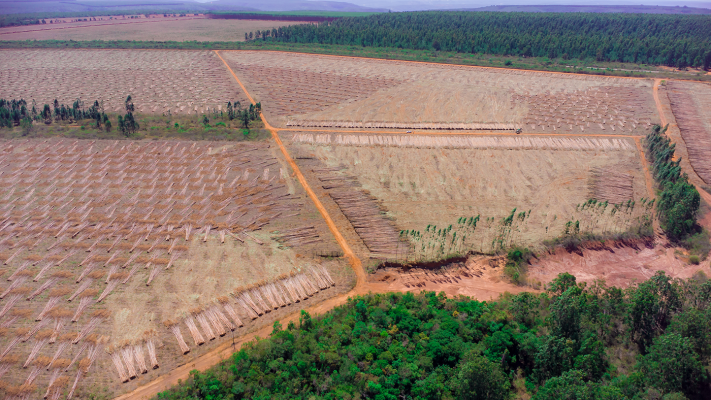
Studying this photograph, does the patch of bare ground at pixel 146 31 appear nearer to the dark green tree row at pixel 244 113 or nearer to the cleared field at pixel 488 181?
the dark green tree row at pixel 244 113

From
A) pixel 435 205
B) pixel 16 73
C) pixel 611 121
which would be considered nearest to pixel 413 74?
pixel 611 121

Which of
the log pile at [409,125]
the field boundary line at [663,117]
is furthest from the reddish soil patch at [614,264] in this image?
the log pile at [409,125]

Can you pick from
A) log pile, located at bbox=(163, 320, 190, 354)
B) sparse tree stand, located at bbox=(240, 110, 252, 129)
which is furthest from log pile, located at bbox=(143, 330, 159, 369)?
sparse tree stand, located at bbox=(240, 110, 252, 129)

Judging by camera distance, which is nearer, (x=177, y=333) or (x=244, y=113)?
(x=177, y=333)

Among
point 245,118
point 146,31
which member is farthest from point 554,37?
point 146,31

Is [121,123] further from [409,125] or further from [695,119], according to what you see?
[695,119]

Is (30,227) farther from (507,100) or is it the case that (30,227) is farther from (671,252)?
(507,100)

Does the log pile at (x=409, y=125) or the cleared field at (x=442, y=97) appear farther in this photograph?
the cleared field at (x=442, y=97)
